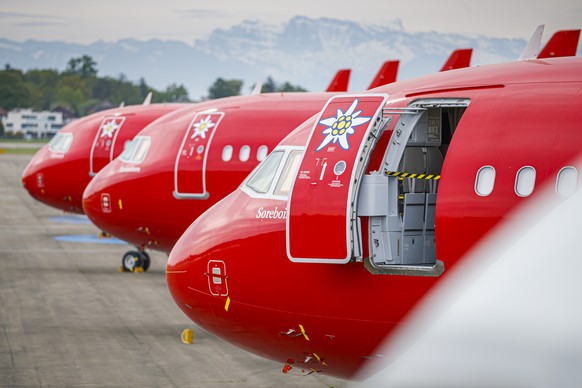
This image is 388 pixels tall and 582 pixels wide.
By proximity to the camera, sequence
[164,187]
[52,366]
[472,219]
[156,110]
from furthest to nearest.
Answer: [156,110], [164,187], [52,366], [472,219]

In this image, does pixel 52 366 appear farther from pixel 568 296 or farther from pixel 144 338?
pixel 568 296

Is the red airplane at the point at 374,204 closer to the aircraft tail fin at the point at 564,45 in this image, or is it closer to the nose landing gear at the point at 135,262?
the aircraft tail fin at the point at 564,45

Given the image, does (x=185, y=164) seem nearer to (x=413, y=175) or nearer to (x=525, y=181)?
(x=413, y=175)

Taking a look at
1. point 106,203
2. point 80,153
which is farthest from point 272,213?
point 80,153

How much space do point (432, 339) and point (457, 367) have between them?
0.81 ft

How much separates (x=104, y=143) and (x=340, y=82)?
288 inches

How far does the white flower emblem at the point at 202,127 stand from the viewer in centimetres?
2176

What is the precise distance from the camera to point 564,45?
61.9ft

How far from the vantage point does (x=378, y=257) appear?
991 cm

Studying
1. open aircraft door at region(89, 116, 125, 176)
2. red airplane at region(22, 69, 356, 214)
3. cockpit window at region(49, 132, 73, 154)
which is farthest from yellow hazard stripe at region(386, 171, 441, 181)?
cockpit window at region(49, 132, 73, 154)

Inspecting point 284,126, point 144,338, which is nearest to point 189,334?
point 144,338

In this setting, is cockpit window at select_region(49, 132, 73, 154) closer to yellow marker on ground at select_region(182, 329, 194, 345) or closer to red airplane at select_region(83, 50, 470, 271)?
red airplane at select_region(83, 50, 470, 271)

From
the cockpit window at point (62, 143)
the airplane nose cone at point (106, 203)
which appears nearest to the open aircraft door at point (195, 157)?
the airplane nose cone at point (106, 203)

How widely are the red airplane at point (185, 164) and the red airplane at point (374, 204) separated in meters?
9.10
